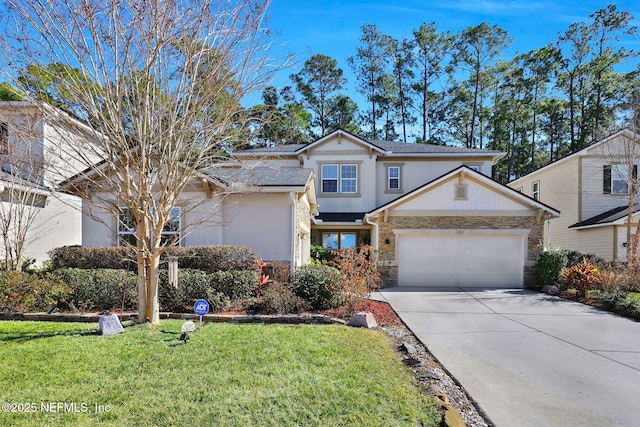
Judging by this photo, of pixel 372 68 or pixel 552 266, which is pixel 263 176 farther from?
pixel 372 68

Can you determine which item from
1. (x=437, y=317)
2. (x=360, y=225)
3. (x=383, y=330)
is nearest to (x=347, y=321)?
(x=383, y=330)

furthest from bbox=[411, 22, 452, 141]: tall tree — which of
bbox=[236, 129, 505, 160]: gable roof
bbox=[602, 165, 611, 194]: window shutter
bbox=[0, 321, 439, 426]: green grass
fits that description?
bbox=[0, 321, 439, 426]: green grass

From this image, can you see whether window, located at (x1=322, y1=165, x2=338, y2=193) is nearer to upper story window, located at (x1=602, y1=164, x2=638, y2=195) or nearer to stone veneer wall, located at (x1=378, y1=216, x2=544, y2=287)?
→ stone veneer wall, located at (x1=378, y1=216, x2=544, y2=287)

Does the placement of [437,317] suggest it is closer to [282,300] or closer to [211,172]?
[282,300]

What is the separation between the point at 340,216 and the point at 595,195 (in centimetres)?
1312

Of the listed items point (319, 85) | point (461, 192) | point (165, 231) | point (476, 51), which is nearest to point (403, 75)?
point (476, 51)

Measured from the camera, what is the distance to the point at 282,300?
326 inches

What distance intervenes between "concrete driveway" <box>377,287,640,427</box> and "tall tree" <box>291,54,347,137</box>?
26653 millimetres

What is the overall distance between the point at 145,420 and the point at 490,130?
1482 inches

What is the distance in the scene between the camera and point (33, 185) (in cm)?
1173

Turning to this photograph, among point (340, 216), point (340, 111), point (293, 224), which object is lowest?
point (293, 224)

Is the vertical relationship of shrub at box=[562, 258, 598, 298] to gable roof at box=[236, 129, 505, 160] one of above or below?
below

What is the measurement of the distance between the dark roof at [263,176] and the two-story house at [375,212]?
0.04m

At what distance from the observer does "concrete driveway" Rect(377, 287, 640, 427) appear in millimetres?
3921
